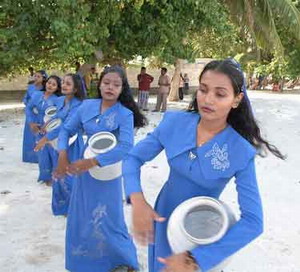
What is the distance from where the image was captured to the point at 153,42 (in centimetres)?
1297

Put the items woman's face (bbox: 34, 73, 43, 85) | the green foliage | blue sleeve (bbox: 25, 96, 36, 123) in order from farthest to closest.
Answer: the green foliage
woman's face (bbox: 34, 73, 43, 85)
blue sleeve (bbox: 25, 96, 36, 123)

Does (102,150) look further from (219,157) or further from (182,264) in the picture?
Result: (182,264)

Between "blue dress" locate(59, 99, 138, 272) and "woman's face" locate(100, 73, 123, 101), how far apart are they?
6 centimetres

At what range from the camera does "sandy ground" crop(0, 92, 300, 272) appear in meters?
3.91

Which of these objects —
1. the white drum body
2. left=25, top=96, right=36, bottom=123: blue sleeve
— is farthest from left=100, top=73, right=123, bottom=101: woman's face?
left=25, top=96, right=36, bottom=123: blue sleeve

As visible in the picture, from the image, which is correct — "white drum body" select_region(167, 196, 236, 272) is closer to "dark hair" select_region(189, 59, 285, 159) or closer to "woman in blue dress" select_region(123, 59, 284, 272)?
"woman in blue dress" select_region(123, 59, 284, 272)

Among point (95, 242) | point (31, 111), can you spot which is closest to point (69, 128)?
point (95, 242)

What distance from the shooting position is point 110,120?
3.24 meters

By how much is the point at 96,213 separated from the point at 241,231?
1.77 metres

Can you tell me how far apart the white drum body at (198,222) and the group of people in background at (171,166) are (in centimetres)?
6

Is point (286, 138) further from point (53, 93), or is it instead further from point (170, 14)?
point (53, 93)

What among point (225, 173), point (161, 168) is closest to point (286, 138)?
point (161, 168)

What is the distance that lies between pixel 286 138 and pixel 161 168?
14.0 ft

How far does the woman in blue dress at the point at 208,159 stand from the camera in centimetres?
177
